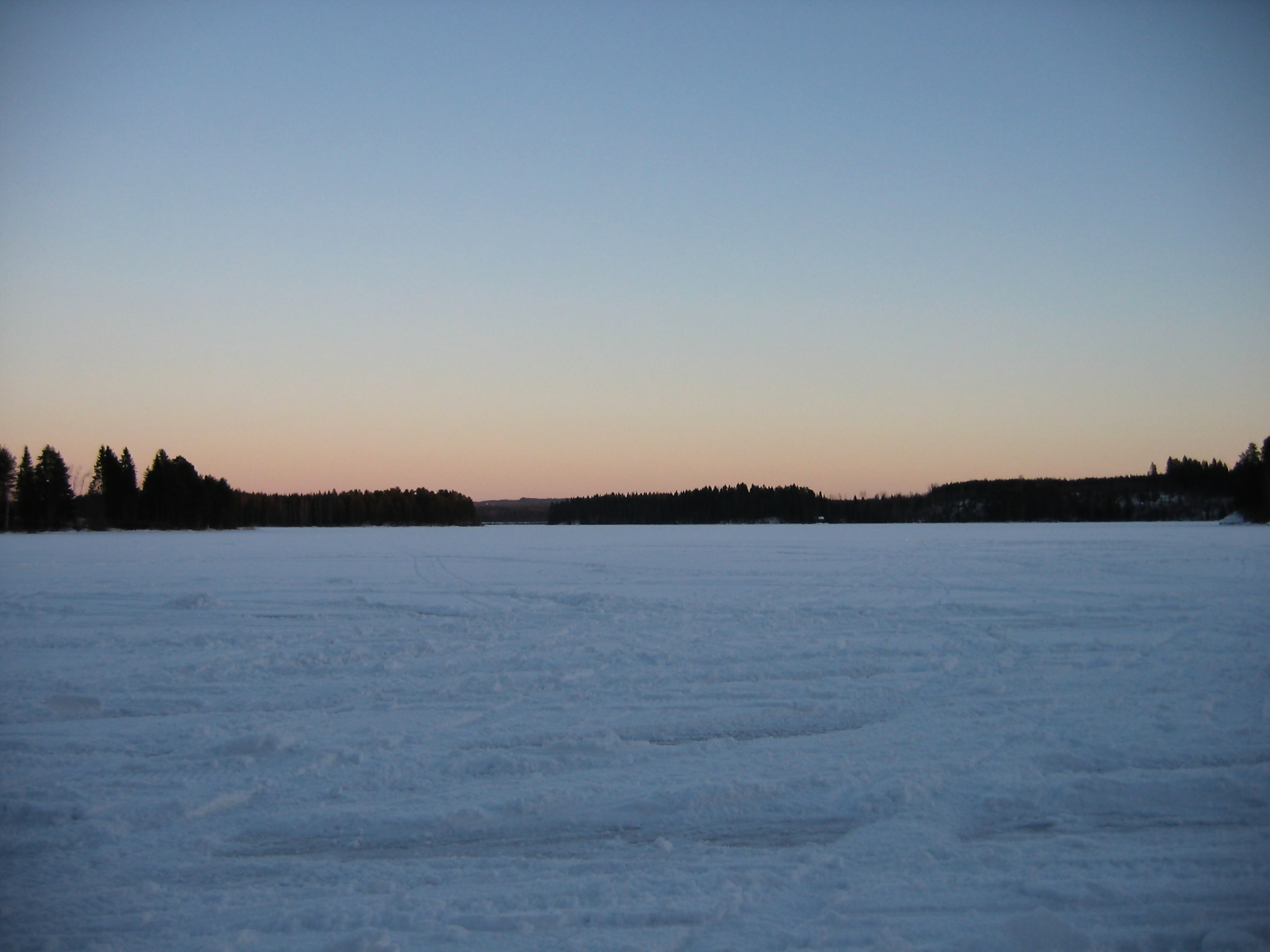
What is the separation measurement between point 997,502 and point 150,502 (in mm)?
89972

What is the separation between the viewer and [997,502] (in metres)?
94.9

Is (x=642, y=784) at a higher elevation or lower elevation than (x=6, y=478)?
lower

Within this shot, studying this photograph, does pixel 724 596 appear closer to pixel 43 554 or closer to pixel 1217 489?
pixel 43 554

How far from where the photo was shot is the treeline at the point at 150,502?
48.3 m

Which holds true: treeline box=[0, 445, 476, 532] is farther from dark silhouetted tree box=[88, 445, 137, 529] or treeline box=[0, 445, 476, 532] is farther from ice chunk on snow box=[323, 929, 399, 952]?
ice chunk on snow box=[323, 929, 399, 952]

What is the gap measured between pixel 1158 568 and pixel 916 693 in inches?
523

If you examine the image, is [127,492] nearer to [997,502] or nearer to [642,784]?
[642,784]

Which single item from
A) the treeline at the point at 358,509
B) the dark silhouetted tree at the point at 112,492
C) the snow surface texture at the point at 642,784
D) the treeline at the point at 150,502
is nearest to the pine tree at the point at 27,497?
the treeline at the point at 150,502

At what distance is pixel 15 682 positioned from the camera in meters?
6.28

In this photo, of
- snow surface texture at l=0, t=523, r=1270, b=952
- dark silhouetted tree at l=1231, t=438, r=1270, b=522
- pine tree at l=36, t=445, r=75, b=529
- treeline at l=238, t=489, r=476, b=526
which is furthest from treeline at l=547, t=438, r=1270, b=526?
pine tree at l=36, t=445, r=75, b=529

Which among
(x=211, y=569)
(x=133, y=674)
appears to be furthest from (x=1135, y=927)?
(x=211, y=569)

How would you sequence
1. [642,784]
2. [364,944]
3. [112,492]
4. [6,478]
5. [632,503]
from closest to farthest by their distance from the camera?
[364,944]
[642,784]
[6,478]
[112,492]
[632,503]

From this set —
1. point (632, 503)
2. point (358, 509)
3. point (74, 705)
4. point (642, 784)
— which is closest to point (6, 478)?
point (74, 705)

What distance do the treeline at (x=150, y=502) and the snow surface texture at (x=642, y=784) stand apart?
27800mm
